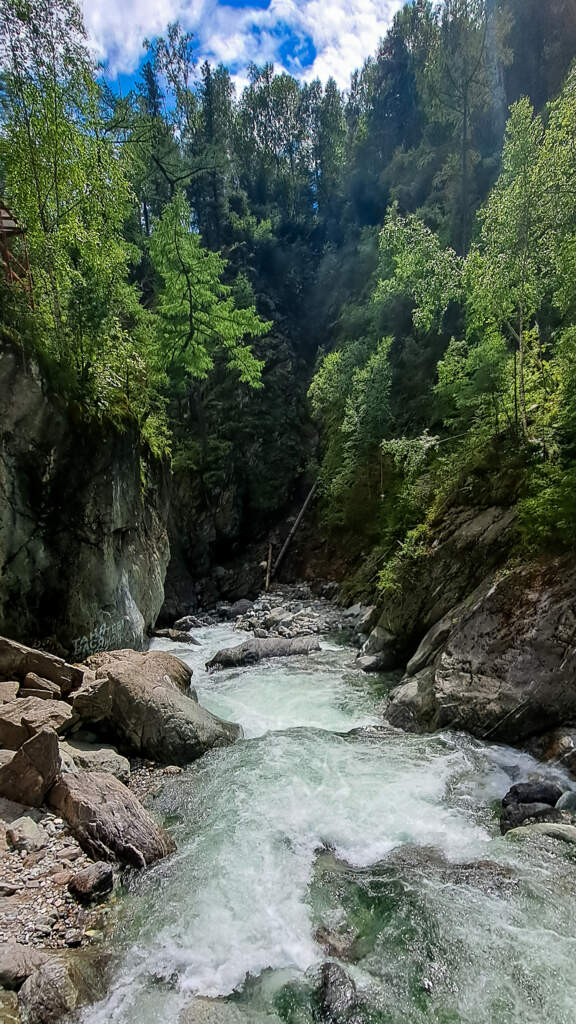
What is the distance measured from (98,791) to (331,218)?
180 feet

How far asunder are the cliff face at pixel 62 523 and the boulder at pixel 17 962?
6.25m

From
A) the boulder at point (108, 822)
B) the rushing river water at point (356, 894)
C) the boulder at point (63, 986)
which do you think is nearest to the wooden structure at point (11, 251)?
the boulder at point (108, 822)

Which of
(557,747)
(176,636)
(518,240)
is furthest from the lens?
(176,636)

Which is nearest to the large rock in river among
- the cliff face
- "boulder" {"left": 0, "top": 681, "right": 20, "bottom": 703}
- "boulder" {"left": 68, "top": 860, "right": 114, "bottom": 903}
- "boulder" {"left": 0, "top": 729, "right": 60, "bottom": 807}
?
"boulder" {"left": 68, "top": 860, "right": 114, "bottom": 903}

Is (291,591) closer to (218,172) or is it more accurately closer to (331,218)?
(218,172)

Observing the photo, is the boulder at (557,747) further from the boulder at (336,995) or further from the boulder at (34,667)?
the boulder at (34,667)

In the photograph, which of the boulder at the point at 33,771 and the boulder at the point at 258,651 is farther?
the boulder at the point at 258,651

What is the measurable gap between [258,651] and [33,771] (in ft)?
27.7

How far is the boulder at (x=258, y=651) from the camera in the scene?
13375mm

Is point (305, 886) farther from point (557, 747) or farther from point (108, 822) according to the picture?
point (557, 747)

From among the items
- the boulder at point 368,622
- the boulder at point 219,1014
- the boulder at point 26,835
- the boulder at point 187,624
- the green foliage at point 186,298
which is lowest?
the boulder at point 187,624

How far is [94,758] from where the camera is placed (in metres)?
6.85

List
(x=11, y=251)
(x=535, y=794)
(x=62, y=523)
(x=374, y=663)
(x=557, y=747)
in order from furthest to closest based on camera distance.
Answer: (x=11, y=251)
(x=374, y=663)
(x=62, y=523)
(x=557, y=747)
(x=535, y=794)

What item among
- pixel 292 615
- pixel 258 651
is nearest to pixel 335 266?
pixel 292 615
